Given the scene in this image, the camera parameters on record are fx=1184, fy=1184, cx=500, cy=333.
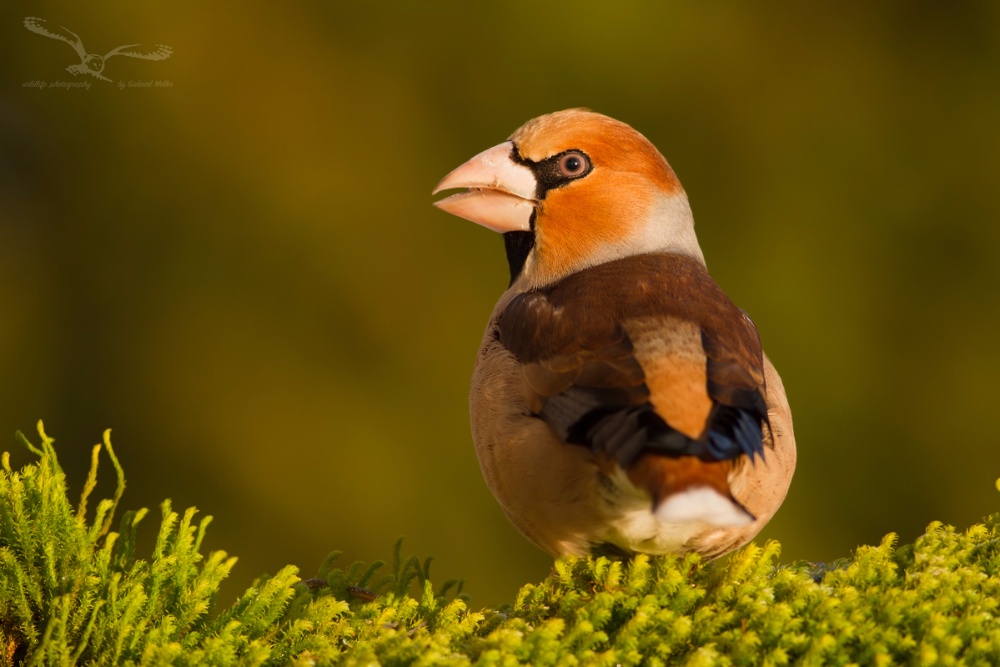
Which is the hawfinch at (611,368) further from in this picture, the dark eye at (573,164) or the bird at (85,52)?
the bird at (85,52)

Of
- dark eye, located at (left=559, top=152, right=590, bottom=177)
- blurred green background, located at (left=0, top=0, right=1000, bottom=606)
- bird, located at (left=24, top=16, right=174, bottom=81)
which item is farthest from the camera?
bird, located at (left=24, top=16, right=174, bottom=81)

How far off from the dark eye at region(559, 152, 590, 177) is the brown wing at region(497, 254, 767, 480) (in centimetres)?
35

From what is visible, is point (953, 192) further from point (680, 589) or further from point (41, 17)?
point (41, 17)

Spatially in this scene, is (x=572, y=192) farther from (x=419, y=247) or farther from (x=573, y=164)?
(x=419, y=247)

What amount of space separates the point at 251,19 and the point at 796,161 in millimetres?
3287

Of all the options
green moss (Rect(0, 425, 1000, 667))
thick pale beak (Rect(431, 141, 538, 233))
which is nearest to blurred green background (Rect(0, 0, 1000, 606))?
thick pale beak (Rect(431, 141, 538, 233))

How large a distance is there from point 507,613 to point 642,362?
2.05 ft

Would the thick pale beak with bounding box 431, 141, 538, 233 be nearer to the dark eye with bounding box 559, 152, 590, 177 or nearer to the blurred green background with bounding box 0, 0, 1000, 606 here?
the dark eye with bounding box 559, 152, 590, 177

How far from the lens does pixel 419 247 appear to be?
652cm

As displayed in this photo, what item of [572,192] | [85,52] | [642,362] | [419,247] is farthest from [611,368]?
[85,52]

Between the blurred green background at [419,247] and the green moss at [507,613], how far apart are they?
142 inches

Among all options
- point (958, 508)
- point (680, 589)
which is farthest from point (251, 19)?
point (680, 589)

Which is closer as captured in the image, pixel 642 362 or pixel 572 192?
pixel 642 362

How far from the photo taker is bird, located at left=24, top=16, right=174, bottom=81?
701cm
